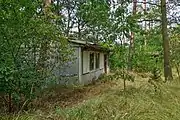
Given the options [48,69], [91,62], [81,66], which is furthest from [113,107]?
[91,62]

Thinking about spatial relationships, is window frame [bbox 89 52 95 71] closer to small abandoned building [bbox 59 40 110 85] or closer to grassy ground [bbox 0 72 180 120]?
small abandoned building [bbox 59 40 110 85]

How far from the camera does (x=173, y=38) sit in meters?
17.2

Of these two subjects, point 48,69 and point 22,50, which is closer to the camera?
point 22,50

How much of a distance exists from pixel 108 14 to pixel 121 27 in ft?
3.44

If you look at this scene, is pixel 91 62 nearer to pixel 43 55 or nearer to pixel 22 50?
pixel 43 55

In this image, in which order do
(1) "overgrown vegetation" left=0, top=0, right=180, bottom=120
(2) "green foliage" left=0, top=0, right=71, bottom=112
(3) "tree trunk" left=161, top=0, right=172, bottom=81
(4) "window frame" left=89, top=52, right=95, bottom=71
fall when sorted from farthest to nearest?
(4) "window frame" left=89, top=52, right=95, bottom=71 < (3) "tree trunk" left=161, top=0, right=172, bottom=81 < (2) "green foliage" left=0, top=0, right=71, bottom=112 < (1) "overgrown vegetation" left=0, top=0, right=180, bottom=120

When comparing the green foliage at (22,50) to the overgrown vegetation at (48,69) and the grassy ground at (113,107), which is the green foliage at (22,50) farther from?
the grassy ground at (113,107)

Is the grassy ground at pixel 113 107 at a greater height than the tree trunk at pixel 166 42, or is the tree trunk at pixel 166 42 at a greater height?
the tree trunk at pixel 166 42

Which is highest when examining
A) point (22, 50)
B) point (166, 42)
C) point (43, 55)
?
point (166, 42)

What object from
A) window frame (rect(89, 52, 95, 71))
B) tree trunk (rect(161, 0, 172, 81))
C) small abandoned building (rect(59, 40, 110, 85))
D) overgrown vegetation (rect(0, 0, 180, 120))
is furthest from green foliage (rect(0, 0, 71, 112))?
window frame (rect(89, 52, 95, 71))

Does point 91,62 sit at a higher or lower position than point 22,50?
lower

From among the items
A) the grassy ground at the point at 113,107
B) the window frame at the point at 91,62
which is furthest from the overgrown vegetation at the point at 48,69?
the window frame at the point at 91,62

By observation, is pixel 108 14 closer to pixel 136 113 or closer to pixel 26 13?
pixel 26 13

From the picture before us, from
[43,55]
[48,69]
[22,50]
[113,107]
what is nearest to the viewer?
[113,107]
